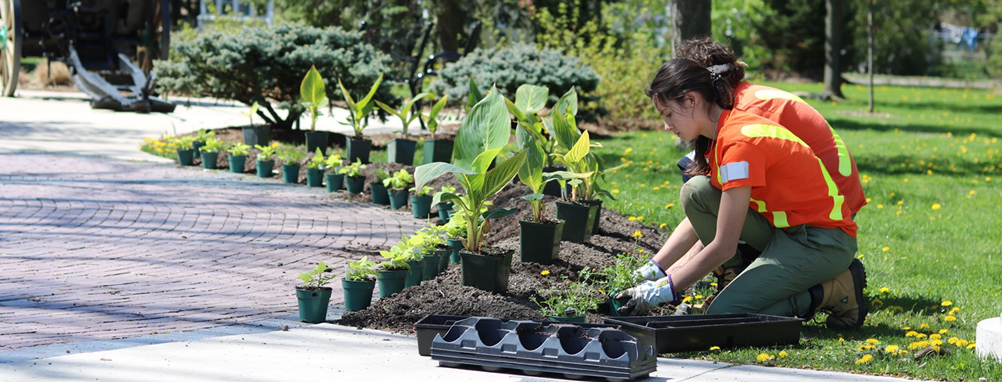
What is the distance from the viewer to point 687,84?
11.6ft

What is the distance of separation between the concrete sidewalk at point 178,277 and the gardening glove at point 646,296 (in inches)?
16.3

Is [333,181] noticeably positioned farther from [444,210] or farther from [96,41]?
[96,41]

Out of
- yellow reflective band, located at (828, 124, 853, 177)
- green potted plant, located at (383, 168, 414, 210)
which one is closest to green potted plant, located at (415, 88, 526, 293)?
yellow reflective band, located at (828, 124, 853, 177)

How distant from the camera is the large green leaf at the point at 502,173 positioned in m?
3.81

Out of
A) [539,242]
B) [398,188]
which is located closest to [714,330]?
[539,242]

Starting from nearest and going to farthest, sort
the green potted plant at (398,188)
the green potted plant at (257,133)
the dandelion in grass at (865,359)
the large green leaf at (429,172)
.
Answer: the dandelion in grass at (865,359)
the large green leaf at (429,172)
the green potted plant at (398,188)
the green potted plant at (257,133)

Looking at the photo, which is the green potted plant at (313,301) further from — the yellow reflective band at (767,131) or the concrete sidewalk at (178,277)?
the yellow reflective band at (767,131)

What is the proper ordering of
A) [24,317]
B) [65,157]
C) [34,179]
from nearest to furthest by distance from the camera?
[24,317] → [34,179] → [65,157]

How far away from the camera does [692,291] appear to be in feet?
14.4

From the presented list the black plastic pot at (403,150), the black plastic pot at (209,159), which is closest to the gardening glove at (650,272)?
the black plastic pot at (403,150)

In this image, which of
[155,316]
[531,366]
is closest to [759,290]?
[531,366]

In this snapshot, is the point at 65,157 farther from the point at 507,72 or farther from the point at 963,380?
the point at 963,380

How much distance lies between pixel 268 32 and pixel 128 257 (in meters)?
4.80

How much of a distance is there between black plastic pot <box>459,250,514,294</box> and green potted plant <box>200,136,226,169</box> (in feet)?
16.4
